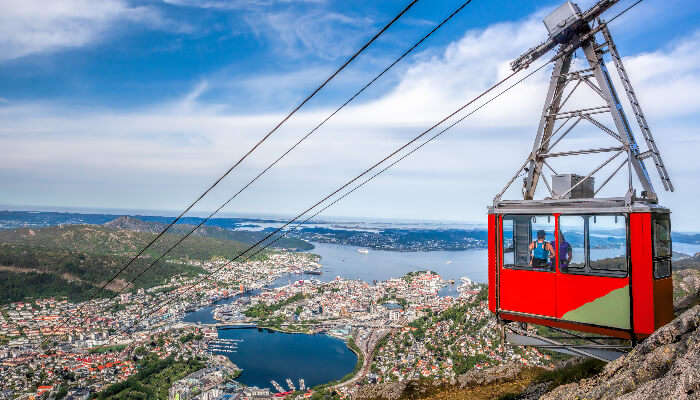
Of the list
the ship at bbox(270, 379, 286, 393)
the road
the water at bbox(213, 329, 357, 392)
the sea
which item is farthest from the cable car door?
the sea

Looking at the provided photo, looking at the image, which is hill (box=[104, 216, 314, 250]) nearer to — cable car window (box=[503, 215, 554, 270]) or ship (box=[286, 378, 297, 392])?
ship (box=[286, 378, 297, 392])

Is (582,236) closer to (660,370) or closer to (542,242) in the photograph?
(542,242)

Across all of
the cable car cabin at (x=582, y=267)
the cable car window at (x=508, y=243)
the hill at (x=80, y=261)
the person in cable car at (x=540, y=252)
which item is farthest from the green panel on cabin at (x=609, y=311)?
the hill at (x=80, y=261)

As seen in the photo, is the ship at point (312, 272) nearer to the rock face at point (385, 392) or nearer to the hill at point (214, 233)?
the hill at point (214, 233)

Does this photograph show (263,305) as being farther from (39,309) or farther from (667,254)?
(667,254)

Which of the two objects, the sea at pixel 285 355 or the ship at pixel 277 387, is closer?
the ship at pixel 277 387
